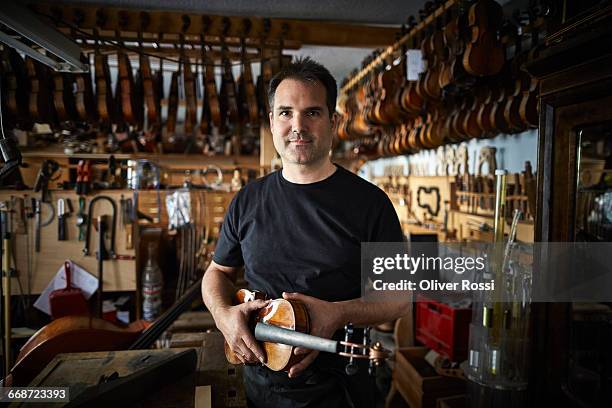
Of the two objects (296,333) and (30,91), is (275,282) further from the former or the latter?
A: (30,91)

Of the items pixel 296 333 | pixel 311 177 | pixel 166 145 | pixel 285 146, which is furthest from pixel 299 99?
pixel 166 145

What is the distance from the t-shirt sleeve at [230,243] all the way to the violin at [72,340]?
3.11ft

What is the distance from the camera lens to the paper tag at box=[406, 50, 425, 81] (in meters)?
2.86

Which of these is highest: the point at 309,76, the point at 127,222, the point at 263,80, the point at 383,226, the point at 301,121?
the point at 263,80

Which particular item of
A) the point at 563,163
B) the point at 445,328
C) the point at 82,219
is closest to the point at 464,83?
the point at 563,163

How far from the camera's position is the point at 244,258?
1.68 meters

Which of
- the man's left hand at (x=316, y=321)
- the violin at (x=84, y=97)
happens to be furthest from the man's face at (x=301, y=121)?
the violin at (x=84, y=97)

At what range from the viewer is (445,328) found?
265 centimetres

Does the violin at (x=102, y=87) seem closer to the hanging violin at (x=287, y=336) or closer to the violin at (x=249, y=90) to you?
the violin at (x=249, y=90)

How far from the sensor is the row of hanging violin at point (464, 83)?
2.29 m

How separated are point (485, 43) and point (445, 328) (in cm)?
173

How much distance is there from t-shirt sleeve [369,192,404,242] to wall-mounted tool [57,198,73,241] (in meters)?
2.58

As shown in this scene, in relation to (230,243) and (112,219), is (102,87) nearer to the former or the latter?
(112,219)

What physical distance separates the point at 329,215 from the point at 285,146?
31 centimetres
